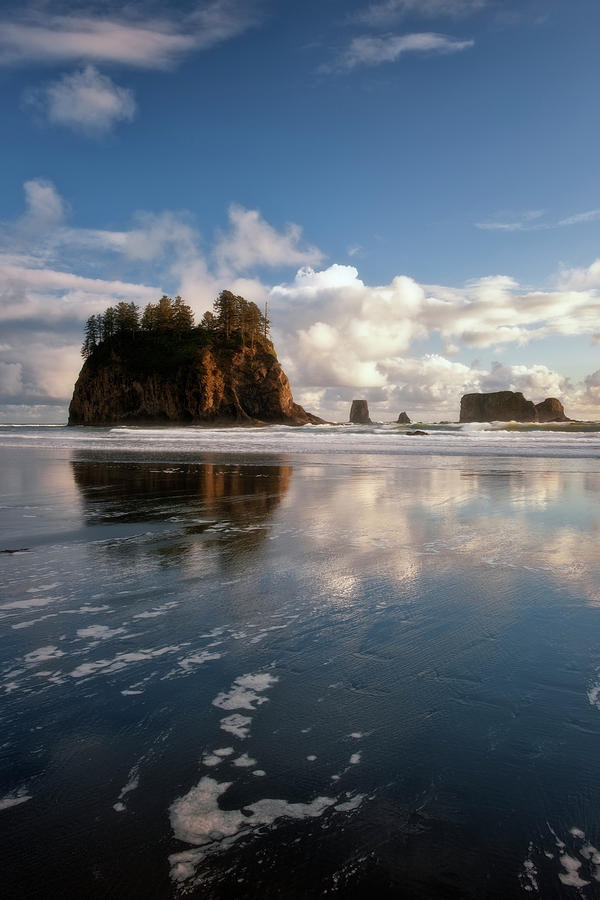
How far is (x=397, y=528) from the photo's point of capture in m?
6.66

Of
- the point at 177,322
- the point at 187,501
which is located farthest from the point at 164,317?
the point at 187,501

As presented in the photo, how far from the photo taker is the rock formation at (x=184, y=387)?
76.6m

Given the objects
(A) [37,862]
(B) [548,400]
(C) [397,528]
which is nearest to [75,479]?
(C) [397,528]

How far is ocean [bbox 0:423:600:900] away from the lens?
1577 millimetres

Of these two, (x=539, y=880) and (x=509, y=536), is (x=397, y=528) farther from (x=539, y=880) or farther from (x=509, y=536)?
(x=539, y=880)

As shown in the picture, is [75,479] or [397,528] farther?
[75,479]

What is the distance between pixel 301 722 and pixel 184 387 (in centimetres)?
7885

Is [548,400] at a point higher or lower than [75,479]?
higher

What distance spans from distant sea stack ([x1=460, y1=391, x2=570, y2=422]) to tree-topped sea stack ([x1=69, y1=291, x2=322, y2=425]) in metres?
24.2

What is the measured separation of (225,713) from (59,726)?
0.71 metres

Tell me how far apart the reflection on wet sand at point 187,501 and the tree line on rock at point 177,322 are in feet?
A: 234

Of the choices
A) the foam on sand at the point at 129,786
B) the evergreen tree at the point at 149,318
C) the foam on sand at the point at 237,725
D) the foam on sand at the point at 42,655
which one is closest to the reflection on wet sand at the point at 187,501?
the foam on sand at the point at 42,655

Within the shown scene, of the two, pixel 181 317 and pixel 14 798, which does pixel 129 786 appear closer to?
pixel 14 798

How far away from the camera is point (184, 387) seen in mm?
78500
